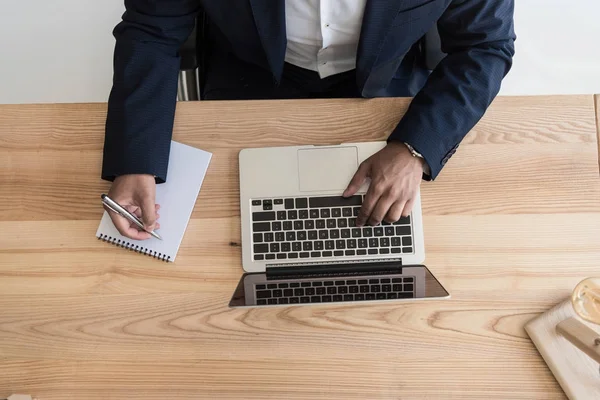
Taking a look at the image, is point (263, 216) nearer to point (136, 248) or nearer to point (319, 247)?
point (319, 247)

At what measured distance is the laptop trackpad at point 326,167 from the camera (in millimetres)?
912

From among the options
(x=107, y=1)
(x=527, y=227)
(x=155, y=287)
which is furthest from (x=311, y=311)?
(x=107, y=1)

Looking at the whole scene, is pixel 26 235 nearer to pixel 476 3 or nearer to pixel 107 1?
pixel 476 3

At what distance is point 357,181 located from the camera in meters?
0.90

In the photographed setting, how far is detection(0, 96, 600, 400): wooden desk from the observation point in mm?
837

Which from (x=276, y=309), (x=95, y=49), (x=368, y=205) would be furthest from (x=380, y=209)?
(x=95, y=49)

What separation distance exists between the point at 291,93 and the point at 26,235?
0.62 metres

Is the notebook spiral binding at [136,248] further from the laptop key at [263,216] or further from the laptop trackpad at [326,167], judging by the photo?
the laptop trackpad at [326,167]

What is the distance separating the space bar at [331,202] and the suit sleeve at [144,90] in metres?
0.26

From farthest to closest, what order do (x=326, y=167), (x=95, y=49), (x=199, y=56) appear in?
(x=95, y=49) < (x=199, y=56) < (x=326, y=167)

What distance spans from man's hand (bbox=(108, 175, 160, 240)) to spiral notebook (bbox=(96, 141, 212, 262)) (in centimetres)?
2

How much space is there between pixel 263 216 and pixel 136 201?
0.22 meters

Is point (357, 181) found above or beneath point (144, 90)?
beneath

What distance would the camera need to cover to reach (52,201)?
3.02ft
